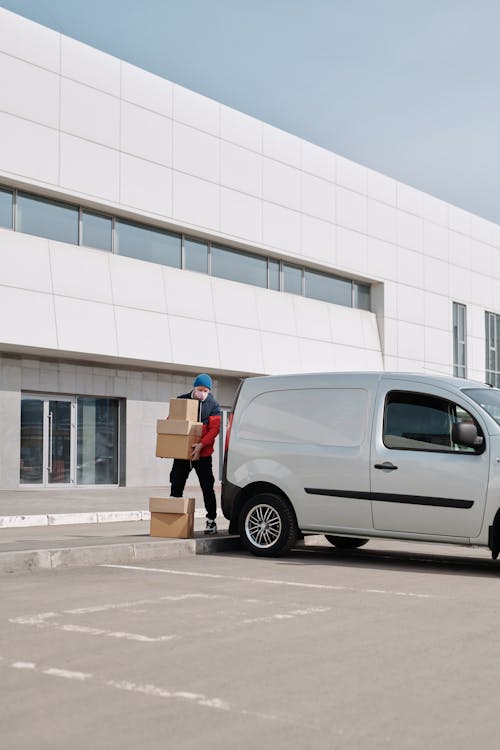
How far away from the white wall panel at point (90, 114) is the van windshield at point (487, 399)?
16135 mm

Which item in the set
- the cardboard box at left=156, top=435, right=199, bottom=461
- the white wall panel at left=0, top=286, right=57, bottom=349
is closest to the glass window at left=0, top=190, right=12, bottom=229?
the white wall panel at left=0, top=286, right=57, bottom=349

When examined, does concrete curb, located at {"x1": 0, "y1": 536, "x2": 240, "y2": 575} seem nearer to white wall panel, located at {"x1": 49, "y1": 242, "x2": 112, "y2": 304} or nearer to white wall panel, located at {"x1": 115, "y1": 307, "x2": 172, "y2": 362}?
white wall panel, located at {"x1": 49, "y1": 242, "x2": 112, "y2": 304}

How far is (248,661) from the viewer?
5180 mm

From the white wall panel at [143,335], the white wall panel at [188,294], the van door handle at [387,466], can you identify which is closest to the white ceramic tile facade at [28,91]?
the white wall panel at [143,335]

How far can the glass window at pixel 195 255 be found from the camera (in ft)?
89.5

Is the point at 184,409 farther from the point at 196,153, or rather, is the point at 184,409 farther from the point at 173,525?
the point at 196,153

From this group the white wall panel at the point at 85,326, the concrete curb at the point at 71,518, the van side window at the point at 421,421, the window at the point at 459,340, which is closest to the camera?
the van side window at the point at 421,421

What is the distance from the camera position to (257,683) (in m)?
4.69

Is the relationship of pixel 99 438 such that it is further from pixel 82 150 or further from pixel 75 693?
pixel 75 693

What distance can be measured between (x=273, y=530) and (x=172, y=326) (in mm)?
15937

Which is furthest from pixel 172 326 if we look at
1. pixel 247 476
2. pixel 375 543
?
pixel 247 476

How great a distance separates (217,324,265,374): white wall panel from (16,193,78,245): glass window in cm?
538

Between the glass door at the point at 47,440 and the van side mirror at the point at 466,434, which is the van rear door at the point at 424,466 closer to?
the van side mirror at the point at 466,434

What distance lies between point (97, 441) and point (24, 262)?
5.31 metres
